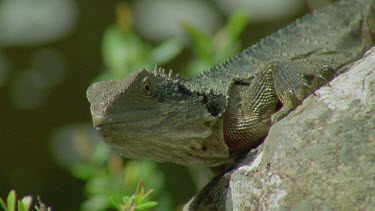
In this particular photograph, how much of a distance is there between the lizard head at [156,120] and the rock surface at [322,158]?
2.24 ft

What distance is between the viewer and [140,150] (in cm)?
373

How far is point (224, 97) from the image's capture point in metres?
4.12

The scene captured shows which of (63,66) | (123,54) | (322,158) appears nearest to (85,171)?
(123,54)

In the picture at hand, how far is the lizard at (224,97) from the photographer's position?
3.58 metres

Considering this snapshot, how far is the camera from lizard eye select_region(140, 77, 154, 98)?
3.69m

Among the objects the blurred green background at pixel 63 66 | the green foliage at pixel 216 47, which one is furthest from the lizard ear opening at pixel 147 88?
the blurred green background at pixel 63 66

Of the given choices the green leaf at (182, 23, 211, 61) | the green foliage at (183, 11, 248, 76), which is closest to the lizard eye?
the green leaf at (182, 23, 211, 61)

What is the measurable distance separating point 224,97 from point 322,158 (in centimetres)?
152

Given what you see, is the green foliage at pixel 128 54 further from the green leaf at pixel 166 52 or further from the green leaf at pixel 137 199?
the green leaf at pixel 137 199

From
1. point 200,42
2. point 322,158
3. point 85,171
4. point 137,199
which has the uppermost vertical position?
point 200,42

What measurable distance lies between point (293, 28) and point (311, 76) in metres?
1.03

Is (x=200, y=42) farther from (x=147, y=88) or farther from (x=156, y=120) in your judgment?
(x=156, y=120)

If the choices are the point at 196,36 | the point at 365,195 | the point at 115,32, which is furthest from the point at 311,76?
the point at 115,32

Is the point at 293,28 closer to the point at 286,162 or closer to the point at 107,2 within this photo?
the point at 286,162
